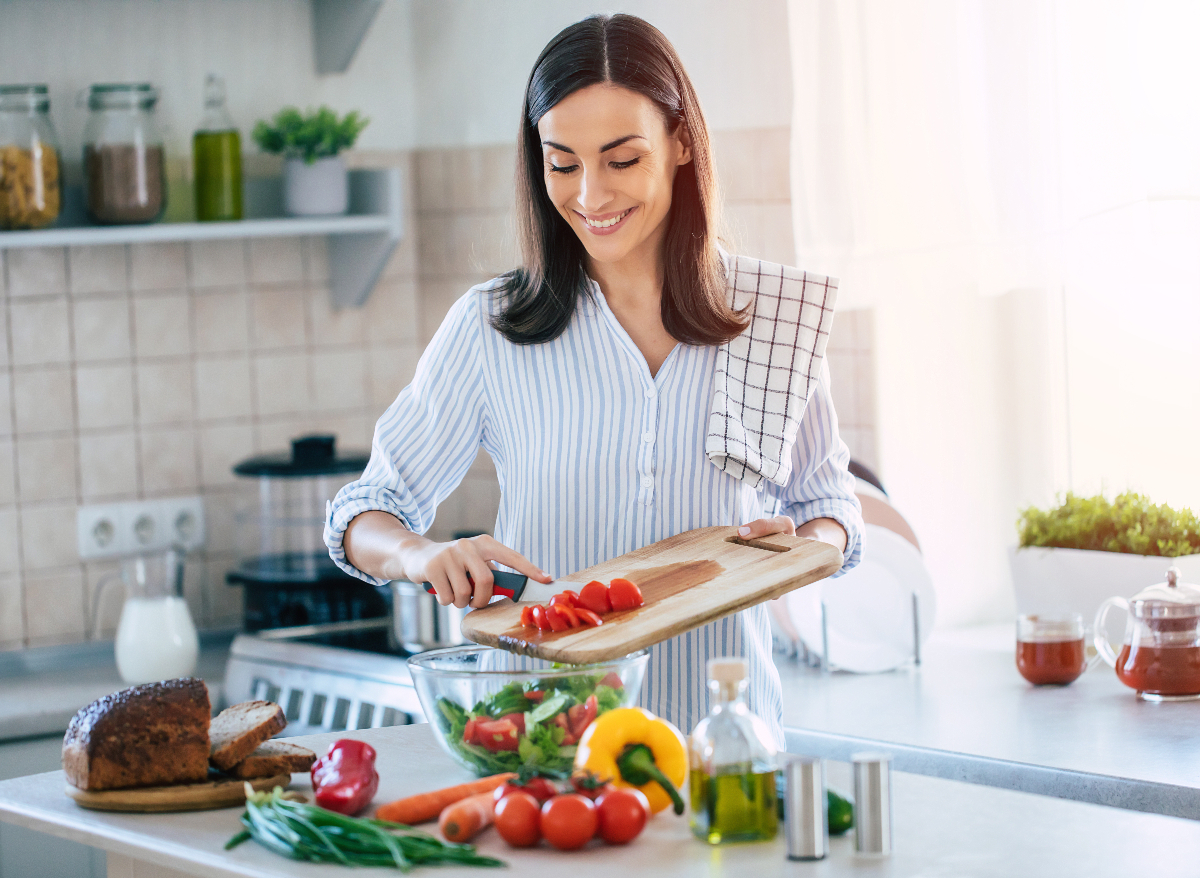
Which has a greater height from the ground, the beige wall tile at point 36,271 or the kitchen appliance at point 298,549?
the beige wall tile at point 36,271

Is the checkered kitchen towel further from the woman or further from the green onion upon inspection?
the green onion

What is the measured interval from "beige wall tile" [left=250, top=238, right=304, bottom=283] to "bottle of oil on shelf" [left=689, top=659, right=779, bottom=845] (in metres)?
1.97

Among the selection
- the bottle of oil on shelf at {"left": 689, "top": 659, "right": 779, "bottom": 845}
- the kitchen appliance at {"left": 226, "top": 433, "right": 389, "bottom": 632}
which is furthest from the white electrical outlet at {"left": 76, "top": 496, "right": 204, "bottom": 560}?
the bottle of oil on shelf at {"left": 689, "top": 659, "right": 779, "bottom": 845}

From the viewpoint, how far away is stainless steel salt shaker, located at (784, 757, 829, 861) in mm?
1031

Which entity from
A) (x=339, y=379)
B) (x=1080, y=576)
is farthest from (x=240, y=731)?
(x=339, y=379)

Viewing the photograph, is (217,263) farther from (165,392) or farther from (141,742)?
(141,742)

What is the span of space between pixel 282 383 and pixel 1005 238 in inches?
53.6

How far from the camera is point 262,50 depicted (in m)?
2.82

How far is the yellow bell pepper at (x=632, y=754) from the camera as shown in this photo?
44.3 inches

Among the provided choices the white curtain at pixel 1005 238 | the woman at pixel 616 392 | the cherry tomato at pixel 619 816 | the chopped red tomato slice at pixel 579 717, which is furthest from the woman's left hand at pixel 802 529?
the white curtain at pixel 1005 238

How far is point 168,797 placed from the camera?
1.19m

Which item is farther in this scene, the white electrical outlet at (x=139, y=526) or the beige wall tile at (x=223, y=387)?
the beige wall tile at (x=223, y=387)

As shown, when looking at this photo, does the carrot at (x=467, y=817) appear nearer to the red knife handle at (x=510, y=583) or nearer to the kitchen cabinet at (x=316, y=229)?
the red knife handle at (x=510, y=583)

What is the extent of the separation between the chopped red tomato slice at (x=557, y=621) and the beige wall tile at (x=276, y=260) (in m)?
1.78
